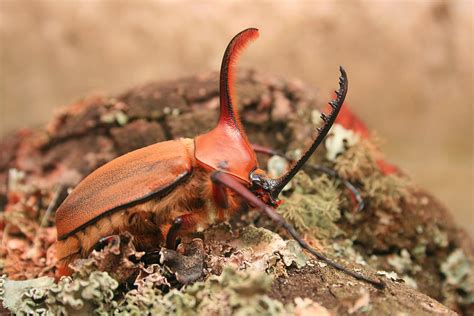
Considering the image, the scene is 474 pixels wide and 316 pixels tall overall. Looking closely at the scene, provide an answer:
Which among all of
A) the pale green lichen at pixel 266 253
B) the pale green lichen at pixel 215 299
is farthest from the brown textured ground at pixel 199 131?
the pale green lichen at pixel 215 299

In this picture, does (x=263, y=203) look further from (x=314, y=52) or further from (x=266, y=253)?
(x=314, y=52)

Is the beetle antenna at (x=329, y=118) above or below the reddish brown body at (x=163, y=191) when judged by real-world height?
above

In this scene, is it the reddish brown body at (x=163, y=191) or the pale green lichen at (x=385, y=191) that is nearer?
the reddish brown body at (x=163, y=191)

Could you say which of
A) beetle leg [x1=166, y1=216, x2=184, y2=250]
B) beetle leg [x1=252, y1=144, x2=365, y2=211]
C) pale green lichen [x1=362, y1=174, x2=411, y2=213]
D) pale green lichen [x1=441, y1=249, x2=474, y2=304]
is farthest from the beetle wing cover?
pale green lichen [x1=441, y1=249, x2=474, y2=304]

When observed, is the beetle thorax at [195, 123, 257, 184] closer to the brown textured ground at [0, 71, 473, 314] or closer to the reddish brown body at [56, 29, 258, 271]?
the reddish brown body at [56, 29, 258, 271]

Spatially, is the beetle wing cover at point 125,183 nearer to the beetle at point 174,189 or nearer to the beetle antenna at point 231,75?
the beetle at point 174,189

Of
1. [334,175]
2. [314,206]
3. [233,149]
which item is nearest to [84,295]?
[233,149]
